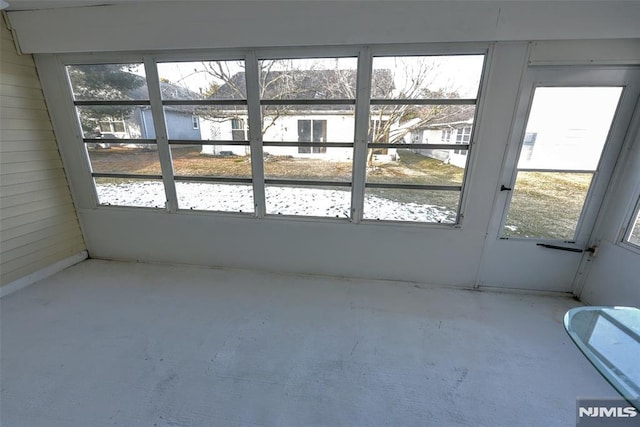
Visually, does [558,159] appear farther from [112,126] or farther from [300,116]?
[112,126]

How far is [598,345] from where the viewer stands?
1.10 meters

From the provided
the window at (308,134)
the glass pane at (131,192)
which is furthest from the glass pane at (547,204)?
the glass pane at (131,192)

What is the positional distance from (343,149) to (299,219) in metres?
0.80

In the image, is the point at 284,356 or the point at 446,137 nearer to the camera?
the point at 284,356

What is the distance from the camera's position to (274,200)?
103 inches

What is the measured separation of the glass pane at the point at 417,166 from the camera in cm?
225

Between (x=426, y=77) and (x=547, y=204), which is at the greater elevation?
(x=426, y=77)

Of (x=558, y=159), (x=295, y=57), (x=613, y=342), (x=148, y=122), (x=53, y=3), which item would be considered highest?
(x=53, y=3)

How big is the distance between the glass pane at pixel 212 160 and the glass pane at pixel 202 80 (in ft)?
1.53

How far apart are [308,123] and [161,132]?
148 cm

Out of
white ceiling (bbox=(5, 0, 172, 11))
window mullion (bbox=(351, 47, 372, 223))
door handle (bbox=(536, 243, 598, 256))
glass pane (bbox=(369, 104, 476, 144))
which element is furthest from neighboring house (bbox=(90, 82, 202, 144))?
door handle (bbox=(536, 243, 598, 256))
